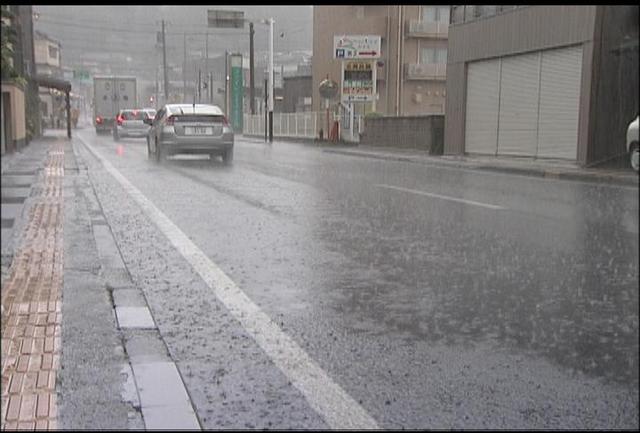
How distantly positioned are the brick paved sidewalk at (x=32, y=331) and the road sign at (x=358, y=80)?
24109mm

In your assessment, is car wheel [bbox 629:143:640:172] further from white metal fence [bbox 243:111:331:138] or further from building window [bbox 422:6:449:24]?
white metal fence [bbox 243:111:331:138]

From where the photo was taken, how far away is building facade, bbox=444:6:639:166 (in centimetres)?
236

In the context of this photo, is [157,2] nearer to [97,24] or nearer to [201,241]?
[97,24]

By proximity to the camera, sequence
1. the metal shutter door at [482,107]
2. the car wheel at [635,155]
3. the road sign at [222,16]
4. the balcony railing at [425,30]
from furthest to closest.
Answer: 1. the balcony railing at [425,30]
2. the metal shutter door at [482,107]
3. the road sign at [222,16]
4. the car wheel at [635,155]

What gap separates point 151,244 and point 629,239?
18.4 feet

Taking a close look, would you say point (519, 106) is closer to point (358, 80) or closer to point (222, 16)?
point (222, 16)

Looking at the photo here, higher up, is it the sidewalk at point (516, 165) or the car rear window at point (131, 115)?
the car rear window at point (131, 115)

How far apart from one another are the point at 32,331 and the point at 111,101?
41808 mm

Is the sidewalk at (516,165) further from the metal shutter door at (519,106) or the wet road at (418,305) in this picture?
the wet road at (418,305)

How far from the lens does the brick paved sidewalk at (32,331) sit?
3.02 m

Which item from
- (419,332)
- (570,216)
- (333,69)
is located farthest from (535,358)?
(333,69)

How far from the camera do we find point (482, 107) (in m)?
19.6

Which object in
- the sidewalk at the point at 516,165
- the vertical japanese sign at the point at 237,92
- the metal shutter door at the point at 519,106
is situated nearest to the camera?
the metal shutter door at the point at 519,106

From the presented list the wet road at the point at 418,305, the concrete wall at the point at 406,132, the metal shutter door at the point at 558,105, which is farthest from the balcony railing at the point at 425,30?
the wet road at the point at 418,305
